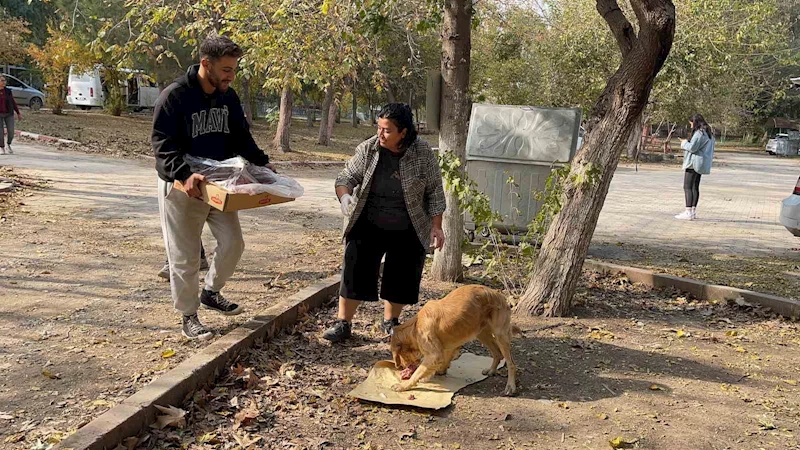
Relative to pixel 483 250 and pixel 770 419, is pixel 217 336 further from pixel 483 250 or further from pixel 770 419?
pixel 770 419

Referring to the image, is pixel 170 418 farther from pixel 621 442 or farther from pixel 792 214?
pixel 792 214

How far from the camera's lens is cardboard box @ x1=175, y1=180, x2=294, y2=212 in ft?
13.3

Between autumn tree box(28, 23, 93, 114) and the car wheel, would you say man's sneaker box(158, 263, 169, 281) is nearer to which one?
autumn tree box(28, 23, 93, 114)

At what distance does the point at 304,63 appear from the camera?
302 inches

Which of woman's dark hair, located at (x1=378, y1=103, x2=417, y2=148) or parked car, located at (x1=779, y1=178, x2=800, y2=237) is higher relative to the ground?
woman's dark hair, located at (x1=378, y1=103, x2=417, y2=148)

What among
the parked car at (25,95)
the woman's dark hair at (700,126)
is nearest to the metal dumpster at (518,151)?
the woman's dark hair at (700,126)

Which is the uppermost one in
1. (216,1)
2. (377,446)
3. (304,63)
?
(216,1)

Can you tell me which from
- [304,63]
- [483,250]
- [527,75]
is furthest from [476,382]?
[527,75]

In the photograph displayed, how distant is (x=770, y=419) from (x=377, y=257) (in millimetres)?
2594

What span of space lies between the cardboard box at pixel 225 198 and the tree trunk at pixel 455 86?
2.55 metres

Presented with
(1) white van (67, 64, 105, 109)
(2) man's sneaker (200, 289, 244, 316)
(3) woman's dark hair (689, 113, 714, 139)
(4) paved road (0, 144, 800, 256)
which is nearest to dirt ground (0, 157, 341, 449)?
(2) man's sneaker (200, 289, 244, 316)

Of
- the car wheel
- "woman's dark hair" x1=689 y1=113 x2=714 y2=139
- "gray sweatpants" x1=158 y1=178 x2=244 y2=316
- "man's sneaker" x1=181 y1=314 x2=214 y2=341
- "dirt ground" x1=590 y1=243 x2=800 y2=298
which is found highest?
"woman's dark hair" x1=689 y1=113 x2=714 y2=139

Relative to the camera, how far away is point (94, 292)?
18.8 ft

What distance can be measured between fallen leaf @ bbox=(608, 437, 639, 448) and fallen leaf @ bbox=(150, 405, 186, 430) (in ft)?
7.23
